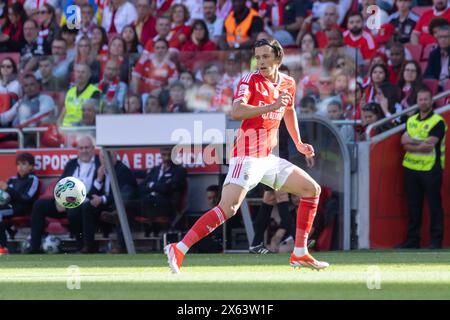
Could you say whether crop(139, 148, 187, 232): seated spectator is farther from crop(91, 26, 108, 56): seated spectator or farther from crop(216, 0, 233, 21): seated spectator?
crop(216, 0, 233, 21): seated spectator

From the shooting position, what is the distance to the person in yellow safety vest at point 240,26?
Answer: 18922mm

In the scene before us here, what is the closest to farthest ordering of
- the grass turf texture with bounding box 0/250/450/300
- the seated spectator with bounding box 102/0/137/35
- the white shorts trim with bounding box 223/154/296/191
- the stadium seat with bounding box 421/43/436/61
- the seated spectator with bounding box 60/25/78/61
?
the grass turf texture with bounding box 0/250/450/300
the white shorts trim with bounding box 223/154/296/191
the stadium seat with bounding box 421/43/436/61
the seated spectator with bounding box 60/25/78/61
the seated spectator with bounding box 102/0/137/35

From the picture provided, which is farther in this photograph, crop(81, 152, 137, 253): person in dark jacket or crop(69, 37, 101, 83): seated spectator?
crop(69, 37, 101, 83): seated spectator

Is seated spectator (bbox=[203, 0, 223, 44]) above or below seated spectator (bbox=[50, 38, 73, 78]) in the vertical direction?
above

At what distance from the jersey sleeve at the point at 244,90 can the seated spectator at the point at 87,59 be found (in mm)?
8111

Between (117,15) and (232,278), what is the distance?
1112cm

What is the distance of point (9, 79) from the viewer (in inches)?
762

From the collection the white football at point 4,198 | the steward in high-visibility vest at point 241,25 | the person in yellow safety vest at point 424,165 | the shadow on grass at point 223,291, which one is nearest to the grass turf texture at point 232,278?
the shadow on grass at point 223,291

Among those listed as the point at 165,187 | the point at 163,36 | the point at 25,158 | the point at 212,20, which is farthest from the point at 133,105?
the point at 212,20

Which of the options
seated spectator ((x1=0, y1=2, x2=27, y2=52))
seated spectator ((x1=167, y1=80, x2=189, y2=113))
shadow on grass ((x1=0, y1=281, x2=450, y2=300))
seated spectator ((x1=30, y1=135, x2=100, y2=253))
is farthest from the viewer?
seated spectator ((x1=0, y1=2, x2=27, y2=52))

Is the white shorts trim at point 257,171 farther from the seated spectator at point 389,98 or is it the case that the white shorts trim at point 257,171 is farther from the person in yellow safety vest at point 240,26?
the person in yellow safety vest at point 240,26

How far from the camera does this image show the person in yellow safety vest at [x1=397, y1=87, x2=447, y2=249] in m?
16.7

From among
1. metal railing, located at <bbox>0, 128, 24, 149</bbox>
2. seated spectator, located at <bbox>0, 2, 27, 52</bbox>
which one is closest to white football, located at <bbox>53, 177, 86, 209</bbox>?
metal railing, located at <bbox>0, 128, 24, 149</bbox>

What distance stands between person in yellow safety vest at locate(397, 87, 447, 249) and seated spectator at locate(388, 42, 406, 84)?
103 cm
